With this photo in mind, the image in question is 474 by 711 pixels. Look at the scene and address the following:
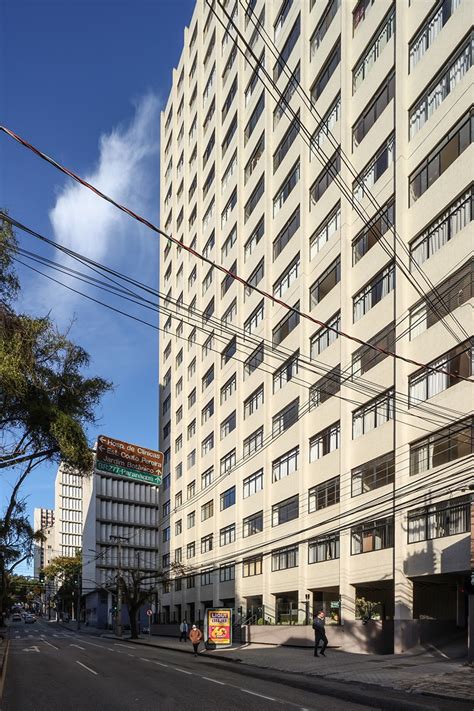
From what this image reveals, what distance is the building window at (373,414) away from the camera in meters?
32.1

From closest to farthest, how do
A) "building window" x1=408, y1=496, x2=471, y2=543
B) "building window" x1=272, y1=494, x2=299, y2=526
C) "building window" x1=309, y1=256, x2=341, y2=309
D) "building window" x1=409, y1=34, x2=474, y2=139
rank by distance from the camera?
"building window" x1=408, y1=496, x2=471, y2=543, "building window" x1=409, y1=34, x2=474, y2=139, "building window" x1=309, y1=256, x2=341, y2=309, "building window" x1=272, y1=494, x2=299, y2=526

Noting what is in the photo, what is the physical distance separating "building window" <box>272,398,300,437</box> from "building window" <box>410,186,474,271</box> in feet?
46.3

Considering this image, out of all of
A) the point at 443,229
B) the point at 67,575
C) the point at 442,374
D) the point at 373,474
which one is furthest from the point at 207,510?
the point at 67,575

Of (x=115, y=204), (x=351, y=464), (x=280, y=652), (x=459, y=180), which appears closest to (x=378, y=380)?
(x=351, y=464)

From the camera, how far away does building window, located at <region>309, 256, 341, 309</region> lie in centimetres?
3862

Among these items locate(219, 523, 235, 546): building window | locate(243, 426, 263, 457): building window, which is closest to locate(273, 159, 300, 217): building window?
locate(243, 426, 263, 457): building window

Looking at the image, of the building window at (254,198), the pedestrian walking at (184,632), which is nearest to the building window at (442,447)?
the building window at (254,198)

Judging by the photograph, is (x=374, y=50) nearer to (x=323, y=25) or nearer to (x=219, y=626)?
(x=323, y=25)

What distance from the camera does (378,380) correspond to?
33.2 m

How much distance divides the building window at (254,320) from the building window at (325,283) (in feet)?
28.7

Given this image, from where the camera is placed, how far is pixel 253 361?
170 ft

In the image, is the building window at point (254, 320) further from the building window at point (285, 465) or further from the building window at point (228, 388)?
the building window at point (285, 465)

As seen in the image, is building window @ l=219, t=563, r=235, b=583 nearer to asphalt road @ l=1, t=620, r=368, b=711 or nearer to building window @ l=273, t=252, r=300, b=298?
building window @ l=273, t=252, r=300, b=298

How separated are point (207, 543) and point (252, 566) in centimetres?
1172
